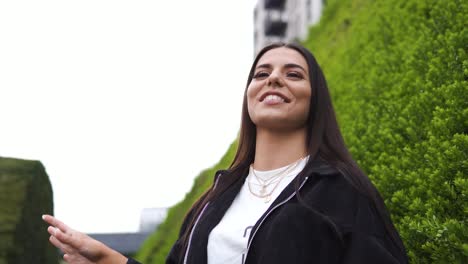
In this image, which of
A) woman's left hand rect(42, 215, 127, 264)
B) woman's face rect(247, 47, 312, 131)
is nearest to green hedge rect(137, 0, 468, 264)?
woman's face rect(247, 47, 312, 131)

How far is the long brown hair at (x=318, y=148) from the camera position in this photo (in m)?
2.52

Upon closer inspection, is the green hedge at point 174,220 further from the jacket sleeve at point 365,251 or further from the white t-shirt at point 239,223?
the jacket sleeve at point 365,251

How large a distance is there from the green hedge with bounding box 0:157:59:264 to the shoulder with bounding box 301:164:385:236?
3.47 meters

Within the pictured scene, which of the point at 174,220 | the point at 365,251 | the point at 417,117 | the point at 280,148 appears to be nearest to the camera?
the point at 365,251

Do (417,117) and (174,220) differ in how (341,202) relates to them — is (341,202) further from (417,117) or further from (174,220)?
(174,220)

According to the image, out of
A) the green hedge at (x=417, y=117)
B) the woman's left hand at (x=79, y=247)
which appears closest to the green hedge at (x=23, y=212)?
the woman's left hand at (x=79, y=247)

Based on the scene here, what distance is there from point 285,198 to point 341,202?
26 centimetres

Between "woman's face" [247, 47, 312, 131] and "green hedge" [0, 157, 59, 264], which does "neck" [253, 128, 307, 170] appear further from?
"green hedge" [0, 157, 59, 264]

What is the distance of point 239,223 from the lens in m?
2.66

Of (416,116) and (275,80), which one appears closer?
(275,80)

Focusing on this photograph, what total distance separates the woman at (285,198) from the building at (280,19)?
27.2 metres

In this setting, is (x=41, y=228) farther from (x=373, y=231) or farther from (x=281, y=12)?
(x=281, y=12)

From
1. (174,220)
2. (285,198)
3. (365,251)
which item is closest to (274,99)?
(285,198)

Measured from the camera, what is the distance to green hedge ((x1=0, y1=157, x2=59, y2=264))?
195 inches
